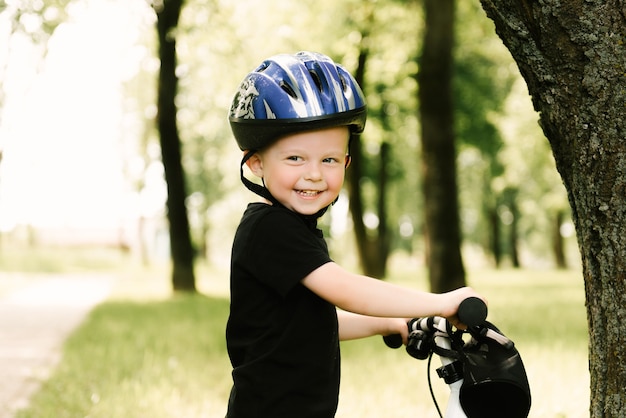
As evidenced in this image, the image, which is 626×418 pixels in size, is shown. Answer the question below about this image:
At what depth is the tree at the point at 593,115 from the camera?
8.89 feet

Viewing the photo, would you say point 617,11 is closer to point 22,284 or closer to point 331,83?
point 331,83

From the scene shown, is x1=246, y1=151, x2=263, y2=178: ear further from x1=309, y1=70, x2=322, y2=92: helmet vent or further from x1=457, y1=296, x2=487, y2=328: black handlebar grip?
x1=457, y1=296, x2=487, y2=328: black handlebar grip

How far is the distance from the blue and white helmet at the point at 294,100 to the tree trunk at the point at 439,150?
395 inches

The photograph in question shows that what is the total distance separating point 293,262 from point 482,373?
26.1 inches

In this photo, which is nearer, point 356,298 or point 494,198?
point 356,298

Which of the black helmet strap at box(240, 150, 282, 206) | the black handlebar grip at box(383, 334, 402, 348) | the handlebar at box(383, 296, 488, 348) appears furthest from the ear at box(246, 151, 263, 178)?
the handlebar at box(383, 296, 488, 348)

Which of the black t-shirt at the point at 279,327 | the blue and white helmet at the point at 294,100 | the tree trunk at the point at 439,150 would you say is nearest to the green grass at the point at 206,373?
the tree trunk at the point at 439,150

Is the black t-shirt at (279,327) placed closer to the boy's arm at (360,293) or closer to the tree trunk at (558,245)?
the boy's arm at (360,293)

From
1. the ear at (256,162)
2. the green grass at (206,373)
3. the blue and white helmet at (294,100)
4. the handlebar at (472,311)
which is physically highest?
the blue and white helmet at (294,100)

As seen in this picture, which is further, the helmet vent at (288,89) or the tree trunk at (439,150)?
the tree trunk at (439,150)

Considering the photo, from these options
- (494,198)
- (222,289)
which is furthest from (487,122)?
(222,289)

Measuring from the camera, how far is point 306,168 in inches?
104

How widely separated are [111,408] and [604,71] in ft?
13.8

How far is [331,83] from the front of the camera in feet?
8.67
